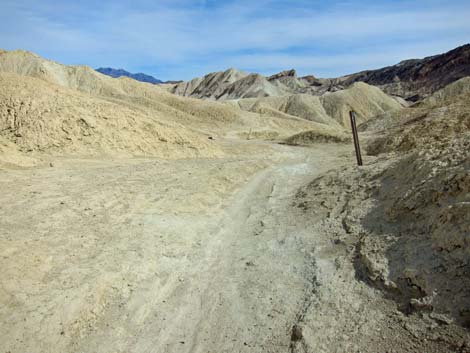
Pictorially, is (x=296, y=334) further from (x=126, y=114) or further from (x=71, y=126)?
(x=126, y=114)

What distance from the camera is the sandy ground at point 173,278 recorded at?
489 cm

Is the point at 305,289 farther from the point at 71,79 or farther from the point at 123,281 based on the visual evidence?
the point at 71,79

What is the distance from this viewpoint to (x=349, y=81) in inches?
4791

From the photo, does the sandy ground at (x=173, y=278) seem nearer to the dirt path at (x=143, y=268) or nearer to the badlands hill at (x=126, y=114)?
the dirt path at (x=143, y=268)

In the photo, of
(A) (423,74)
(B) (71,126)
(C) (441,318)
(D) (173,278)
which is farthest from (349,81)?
(C) (441,318)

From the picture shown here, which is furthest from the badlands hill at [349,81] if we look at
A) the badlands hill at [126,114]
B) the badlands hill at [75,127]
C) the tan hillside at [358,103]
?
the badlands hill at [75,127]

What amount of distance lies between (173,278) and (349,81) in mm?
124979

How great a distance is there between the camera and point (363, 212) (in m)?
7.59

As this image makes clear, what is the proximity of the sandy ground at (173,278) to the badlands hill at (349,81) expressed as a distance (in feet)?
288

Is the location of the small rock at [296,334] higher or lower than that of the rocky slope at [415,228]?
lower

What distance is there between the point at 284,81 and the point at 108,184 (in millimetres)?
116888

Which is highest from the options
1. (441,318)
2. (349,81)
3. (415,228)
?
(349,81)

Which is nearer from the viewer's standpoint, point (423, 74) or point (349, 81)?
point (423, 74)

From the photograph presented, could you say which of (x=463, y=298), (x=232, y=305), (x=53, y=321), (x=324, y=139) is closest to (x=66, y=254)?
(x=53, y=321)
